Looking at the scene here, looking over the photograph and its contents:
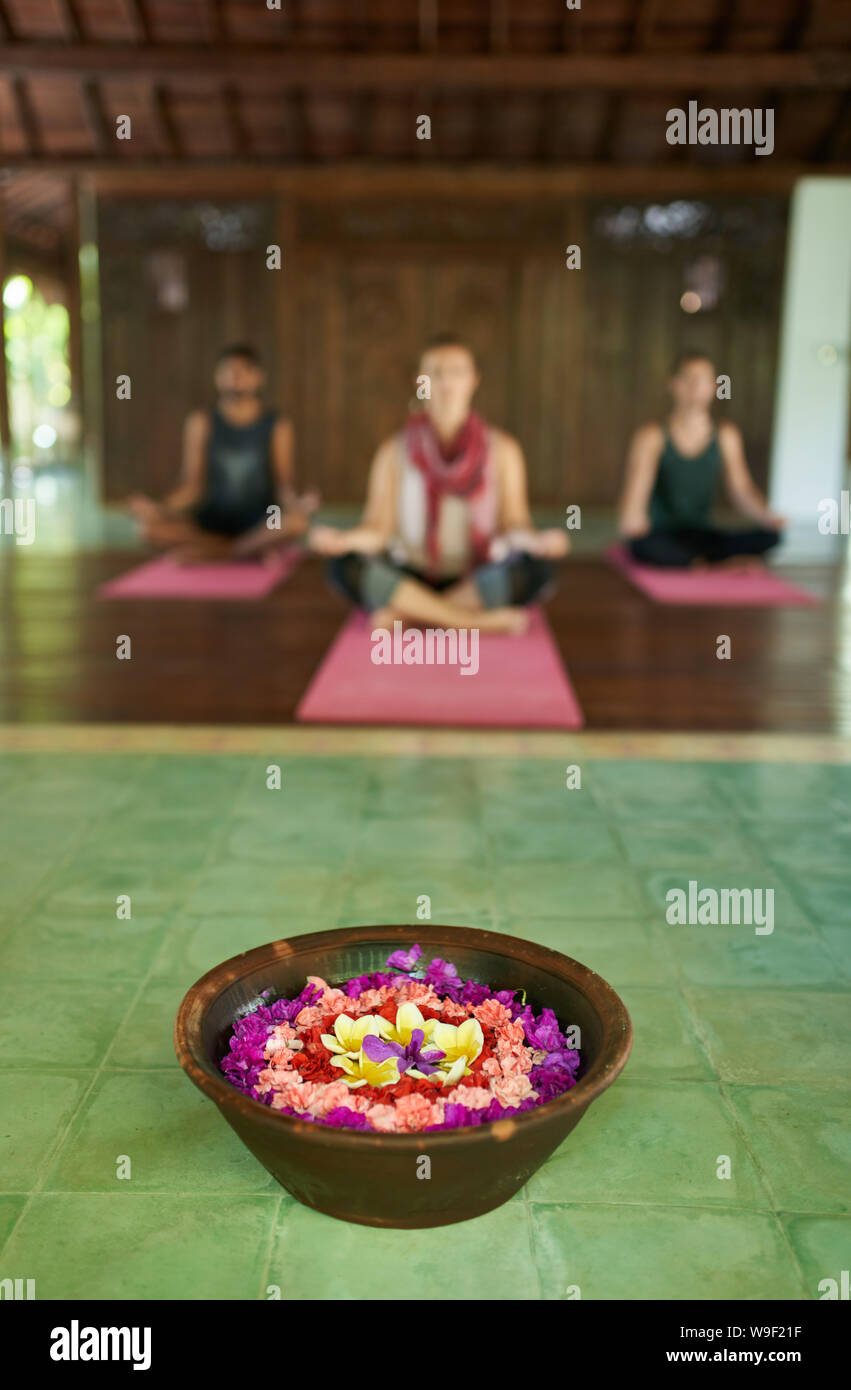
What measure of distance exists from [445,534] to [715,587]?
4.99 feet

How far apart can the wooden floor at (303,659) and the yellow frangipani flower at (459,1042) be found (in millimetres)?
1861

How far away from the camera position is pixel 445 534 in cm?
434

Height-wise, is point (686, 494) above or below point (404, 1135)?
above

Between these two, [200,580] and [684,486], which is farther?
[684,486]

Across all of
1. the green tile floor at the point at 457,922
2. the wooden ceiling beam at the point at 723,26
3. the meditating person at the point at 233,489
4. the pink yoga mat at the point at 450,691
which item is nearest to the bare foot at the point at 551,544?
the pink yoga mat at the point at 450,691

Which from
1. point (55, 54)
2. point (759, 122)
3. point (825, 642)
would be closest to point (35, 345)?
point (55, 54)

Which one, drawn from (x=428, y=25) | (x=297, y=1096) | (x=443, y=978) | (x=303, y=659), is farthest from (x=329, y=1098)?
(x=428, y=25)

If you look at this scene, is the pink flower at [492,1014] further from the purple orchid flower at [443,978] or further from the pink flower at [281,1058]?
the pink flower at [281,1058]

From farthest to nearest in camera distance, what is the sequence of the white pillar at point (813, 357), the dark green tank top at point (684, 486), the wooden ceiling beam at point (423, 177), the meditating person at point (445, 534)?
the white pillar at point (813, 357)
the wooden ceiling beam at point (423, 177)
the dark green tank top at point (684, 486)
the meditating person at point (445, 534)

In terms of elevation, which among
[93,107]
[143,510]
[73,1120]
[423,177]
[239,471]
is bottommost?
[73,1120]

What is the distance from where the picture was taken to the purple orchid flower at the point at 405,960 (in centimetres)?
160

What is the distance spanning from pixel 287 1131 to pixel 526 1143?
23 centimetres

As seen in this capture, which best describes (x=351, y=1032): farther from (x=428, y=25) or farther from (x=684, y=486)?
(x=428, y=25)

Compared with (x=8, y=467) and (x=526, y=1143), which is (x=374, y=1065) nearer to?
(x=526, y=1143)
